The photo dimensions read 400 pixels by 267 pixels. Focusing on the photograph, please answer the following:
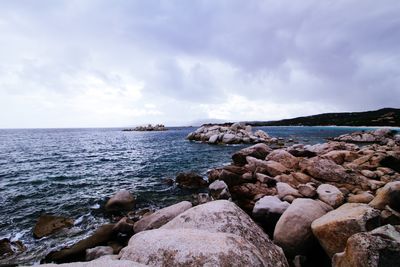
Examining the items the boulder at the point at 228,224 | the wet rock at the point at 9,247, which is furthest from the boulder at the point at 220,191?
the wet rock at the point at 9,247

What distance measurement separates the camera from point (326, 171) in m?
12.0

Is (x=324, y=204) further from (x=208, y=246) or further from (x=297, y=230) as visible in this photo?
(x=208, y=246)

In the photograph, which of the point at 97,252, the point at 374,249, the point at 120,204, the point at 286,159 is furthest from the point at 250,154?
the point at 374,249

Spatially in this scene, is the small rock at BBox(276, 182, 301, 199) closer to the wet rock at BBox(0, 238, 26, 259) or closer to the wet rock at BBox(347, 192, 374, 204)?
the wet rock at BBox(347, 192, 374, 204)

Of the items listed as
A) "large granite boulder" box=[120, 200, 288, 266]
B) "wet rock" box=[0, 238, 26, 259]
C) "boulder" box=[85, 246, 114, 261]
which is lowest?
"wet rock" box=[0, 238, 26, 259]

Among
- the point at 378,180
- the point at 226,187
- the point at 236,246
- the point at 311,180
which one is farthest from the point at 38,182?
the point at 378,180

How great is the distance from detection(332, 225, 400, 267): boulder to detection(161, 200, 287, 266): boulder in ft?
4.70

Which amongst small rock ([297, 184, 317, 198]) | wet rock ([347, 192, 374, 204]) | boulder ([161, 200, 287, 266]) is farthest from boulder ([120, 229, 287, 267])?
wet rock ([347, 192, 374, 204])

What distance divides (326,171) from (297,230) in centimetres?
683

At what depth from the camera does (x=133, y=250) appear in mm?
4559

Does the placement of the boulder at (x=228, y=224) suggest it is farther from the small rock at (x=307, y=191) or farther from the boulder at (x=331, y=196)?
the small rock at (x=307, y=191)

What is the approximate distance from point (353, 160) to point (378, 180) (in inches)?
148

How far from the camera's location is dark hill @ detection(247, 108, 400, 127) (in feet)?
324

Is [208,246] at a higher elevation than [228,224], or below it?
higher
